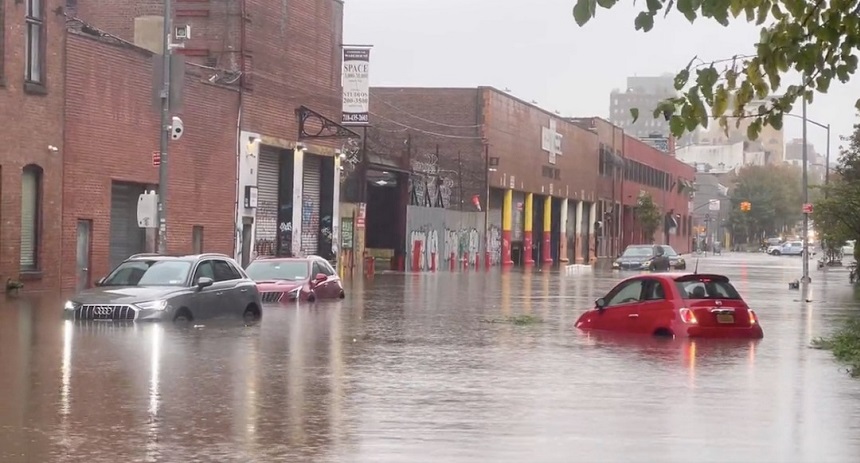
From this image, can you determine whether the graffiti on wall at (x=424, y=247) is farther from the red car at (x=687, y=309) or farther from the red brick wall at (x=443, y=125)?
the red car at (x=687, y=309)

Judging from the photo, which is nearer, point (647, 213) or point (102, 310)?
point (102, 310)

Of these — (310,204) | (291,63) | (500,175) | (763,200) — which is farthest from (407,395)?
(763,200)

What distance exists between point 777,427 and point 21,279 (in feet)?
85.4

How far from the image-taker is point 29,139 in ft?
114

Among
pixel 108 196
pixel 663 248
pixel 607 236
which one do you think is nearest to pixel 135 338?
pixel 108 196

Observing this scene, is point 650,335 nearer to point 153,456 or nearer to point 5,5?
point 153,456

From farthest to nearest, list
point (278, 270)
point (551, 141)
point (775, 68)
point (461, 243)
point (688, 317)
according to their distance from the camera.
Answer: point (551, 141) < point (461, 243) < point (278, 270) < point (688, 317) < point (775, 68)

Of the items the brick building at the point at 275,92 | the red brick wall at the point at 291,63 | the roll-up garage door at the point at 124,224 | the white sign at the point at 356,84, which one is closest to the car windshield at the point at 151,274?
the roll-up garage door at the point at 124,224

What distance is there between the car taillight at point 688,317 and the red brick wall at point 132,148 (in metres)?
20.1

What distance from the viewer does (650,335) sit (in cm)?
2255

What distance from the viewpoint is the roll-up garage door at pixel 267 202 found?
49.3 m

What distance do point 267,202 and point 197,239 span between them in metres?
6.00

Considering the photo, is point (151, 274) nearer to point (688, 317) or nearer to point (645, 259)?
point (688, 317)

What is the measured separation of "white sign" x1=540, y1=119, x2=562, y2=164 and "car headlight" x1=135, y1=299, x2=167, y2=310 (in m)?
71.3
